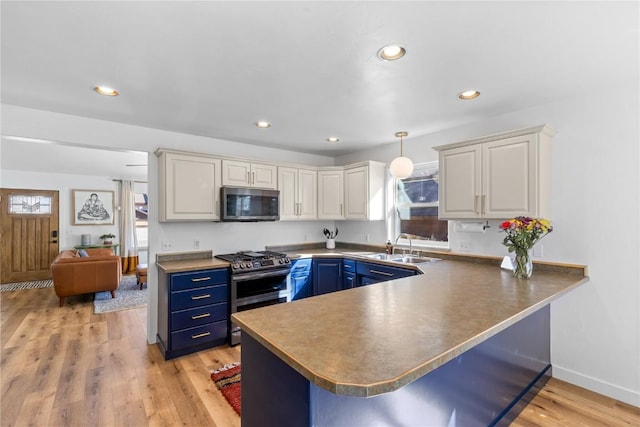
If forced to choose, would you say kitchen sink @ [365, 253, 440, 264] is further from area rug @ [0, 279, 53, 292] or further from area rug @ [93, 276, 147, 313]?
area rug @ [0, 279, 53, 292]

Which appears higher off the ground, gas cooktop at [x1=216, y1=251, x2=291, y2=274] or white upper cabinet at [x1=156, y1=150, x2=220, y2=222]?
white upper cabinet at [x1=156, y1=150, x2=220, y2=222]

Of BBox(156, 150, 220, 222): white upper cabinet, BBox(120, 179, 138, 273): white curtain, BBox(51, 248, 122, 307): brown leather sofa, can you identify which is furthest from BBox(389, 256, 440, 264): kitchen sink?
BBox(120, 179, 138, 273): white curtain

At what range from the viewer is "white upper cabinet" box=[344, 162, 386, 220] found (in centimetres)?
403

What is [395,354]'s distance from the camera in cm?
105

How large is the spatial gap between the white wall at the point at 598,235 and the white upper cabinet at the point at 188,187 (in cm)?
341

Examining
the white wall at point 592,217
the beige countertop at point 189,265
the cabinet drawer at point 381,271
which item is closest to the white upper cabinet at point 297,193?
the beige countertop at point 189,265

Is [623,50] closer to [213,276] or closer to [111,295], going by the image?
[213,276]

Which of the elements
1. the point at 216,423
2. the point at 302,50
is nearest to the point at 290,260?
the point at 216,423

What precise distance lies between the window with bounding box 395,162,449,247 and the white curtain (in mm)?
6821

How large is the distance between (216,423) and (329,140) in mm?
3200

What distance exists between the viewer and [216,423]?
205cm

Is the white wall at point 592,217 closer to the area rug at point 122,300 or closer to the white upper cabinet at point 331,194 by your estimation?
the white upper cabinet at point 331,194

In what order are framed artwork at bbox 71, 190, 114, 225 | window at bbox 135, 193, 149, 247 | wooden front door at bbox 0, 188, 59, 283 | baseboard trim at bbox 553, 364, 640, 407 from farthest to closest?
window at bbox 135, 193, 149, 247, framed artwork at bbox 71, 190, 114, 225, wooden front door at bbox 0, 188, 59, 283, baseboard trim at bbox 553, 364, 640, 407

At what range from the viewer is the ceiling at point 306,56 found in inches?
56.5
